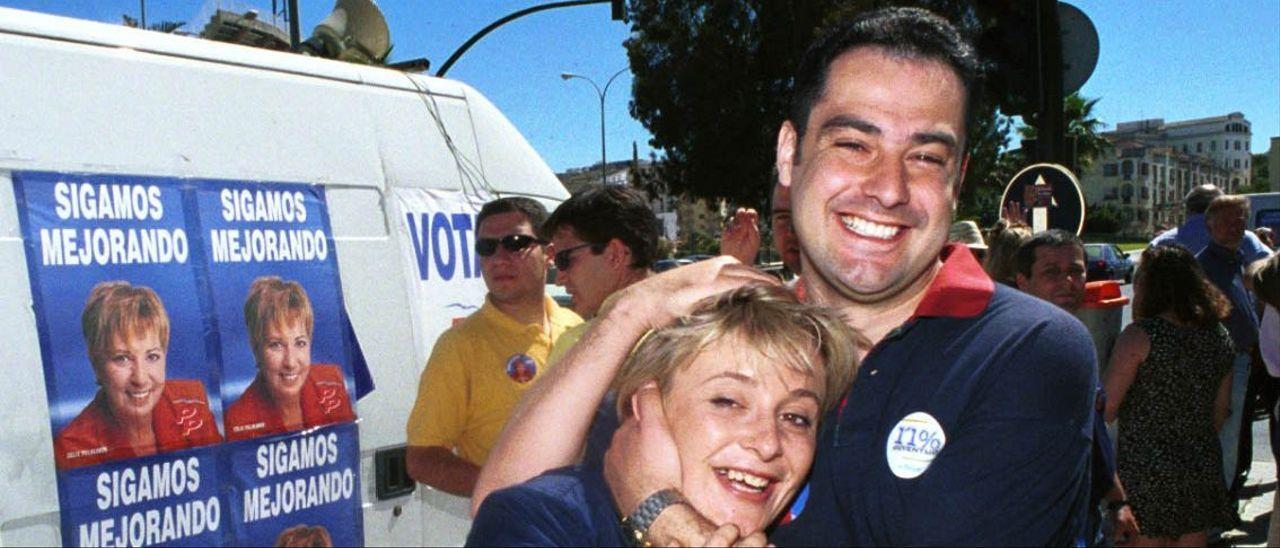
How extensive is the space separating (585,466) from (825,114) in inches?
25.0

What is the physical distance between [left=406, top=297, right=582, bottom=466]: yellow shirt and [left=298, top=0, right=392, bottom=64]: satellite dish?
1128 mm

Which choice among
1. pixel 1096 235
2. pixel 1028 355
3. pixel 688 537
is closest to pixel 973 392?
pixel 1028 355

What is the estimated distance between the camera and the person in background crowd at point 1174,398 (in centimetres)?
475

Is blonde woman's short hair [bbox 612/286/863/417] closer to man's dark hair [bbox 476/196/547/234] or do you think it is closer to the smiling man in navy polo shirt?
the smiling man in navy polo shirt

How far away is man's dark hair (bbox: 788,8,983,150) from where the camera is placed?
161cm

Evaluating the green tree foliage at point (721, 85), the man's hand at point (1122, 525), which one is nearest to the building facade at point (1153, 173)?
the green tree foliage at point (721, 85)

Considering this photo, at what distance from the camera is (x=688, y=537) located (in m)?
1.38

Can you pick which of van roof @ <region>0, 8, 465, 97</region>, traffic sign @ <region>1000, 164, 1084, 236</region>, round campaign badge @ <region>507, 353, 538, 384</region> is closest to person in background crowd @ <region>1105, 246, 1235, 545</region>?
traffic sign @ <region>1000, 164, 1084, 236</region>

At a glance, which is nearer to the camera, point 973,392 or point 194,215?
point 973,392

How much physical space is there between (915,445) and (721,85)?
2409 cm

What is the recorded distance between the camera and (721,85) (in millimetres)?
25000

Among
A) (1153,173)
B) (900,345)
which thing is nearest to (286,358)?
(900,345)

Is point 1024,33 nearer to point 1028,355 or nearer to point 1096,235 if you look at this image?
point 1028,355

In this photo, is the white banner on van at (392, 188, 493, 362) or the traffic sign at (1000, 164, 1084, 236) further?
the traffic sign at (1000, 164, 1084, 236)
